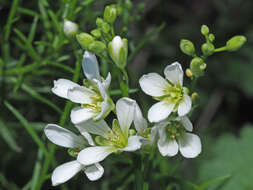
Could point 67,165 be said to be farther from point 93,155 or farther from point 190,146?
point 190,146

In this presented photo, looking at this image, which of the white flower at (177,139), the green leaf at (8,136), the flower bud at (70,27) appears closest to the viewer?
the white flower at (177,139)

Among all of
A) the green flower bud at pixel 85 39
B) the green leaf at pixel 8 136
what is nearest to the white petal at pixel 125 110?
the green flower bud at pixel 85 39

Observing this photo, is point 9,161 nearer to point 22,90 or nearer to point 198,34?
point 22,90

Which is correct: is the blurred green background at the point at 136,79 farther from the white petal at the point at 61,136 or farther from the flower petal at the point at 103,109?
the flower petal at the point at 103,109

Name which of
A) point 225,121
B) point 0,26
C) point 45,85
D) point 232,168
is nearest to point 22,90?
point 45,85

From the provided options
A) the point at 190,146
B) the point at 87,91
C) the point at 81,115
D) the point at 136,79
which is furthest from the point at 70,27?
the point at 136,79

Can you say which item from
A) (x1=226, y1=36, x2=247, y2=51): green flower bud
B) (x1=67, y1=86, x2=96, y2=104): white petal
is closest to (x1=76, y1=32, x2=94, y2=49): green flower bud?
(x1=67, y1=86, x2=96, y2=104): white petal
